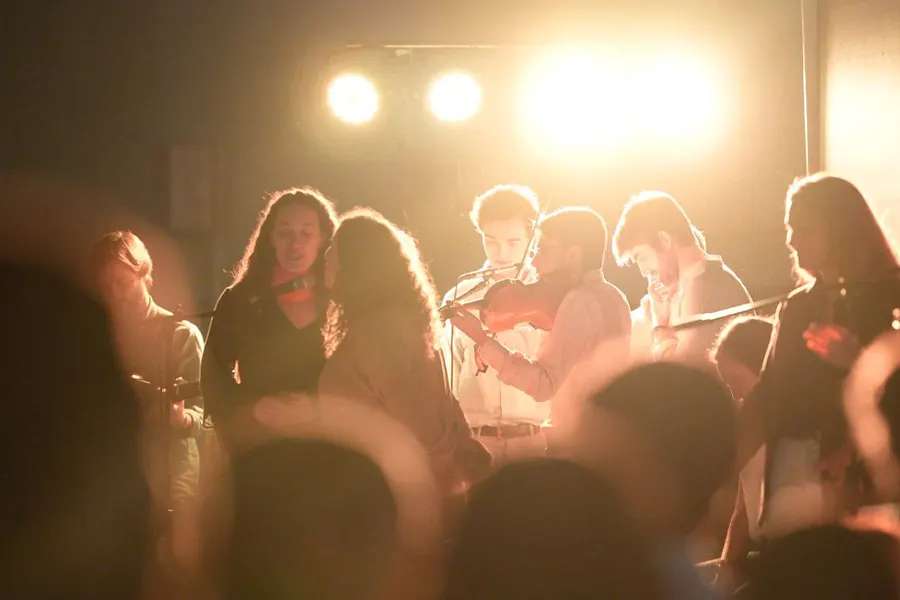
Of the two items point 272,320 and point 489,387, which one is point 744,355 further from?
point 272,320

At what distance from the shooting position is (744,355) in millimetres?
2879

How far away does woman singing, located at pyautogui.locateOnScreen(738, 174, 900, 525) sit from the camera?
2.46 meters

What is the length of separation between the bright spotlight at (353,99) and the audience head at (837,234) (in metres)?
2.52

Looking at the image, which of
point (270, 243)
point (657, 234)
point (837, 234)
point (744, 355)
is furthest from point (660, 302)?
point (270, 243)

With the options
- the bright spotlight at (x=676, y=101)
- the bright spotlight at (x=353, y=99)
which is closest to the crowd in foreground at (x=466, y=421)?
the bright spotlight at (x=353, y=99)

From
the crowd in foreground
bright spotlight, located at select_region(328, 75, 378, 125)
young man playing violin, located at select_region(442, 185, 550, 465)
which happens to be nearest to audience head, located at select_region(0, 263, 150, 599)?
the crowd in foreground

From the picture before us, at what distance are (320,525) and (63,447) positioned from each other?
0.98 m

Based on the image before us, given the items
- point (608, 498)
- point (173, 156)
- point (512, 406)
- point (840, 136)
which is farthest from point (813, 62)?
point (608, 498)

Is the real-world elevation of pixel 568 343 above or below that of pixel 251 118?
below

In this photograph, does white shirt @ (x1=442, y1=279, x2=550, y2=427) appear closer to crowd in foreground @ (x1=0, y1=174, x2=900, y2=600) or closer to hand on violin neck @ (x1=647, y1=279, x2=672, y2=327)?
crowd in foreground @ (x1=0, y1=174, x2=900, y2=600)

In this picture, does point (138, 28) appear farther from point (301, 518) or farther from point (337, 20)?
point (301, 518)

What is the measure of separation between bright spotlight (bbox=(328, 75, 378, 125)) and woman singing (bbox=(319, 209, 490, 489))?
198 centimetres

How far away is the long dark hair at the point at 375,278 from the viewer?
2.71 meters

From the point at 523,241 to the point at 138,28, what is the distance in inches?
127
